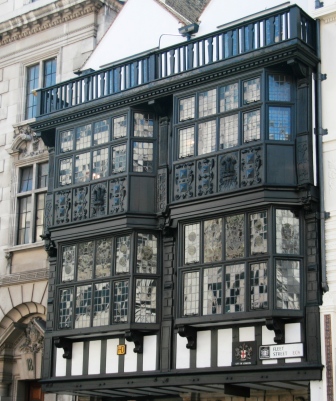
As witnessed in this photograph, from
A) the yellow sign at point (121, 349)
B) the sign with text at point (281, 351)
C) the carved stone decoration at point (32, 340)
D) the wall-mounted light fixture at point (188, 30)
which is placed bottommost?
the sign with text at point (281, 351)

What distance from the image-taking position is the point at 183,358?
2175cm

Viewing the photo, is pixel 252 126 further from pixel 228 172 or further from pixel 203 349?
pixel 203 349

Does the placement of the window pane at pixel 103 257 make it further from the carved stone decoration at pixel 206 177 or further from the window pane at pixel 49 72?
the window pane at pixel 49 72

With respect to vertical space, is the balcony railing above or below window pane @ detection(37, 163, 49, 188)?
above

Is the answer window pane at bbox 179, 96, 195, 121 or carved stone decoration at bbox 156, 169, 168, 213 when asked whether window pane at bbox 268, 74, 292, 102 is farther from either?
carved stone decoration at bbox 156, 169, 168, 213

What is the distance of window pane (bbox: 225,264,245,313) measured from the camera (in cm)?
2058

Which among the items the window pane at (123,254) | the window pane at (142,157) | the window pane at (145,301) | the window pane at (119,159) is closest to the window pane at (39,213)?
the window pane at (119,159)

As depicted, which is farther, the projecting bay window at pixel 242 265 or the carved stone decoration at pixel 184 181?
the carved stone decoration at pixel 184 181

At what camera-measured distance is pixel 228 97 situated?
2205cm

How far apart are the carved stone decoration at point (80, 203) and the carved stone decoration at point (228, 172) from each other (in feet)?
13.4

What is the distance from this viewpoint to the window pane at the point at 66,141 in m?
25.1

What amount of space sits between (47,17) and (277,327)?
1355 centimetres

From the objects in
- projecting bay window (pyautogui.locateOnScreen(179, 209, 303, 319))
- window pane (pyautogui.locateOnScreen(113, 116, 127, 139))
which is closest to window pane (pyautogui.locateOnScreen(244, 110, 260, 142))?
projecting bay window (pyautogui.locateOnScreen(179, 209, 303, 319))

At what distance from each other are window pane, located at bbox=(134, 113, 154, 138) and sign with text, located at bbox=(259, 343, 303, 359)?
648cm
